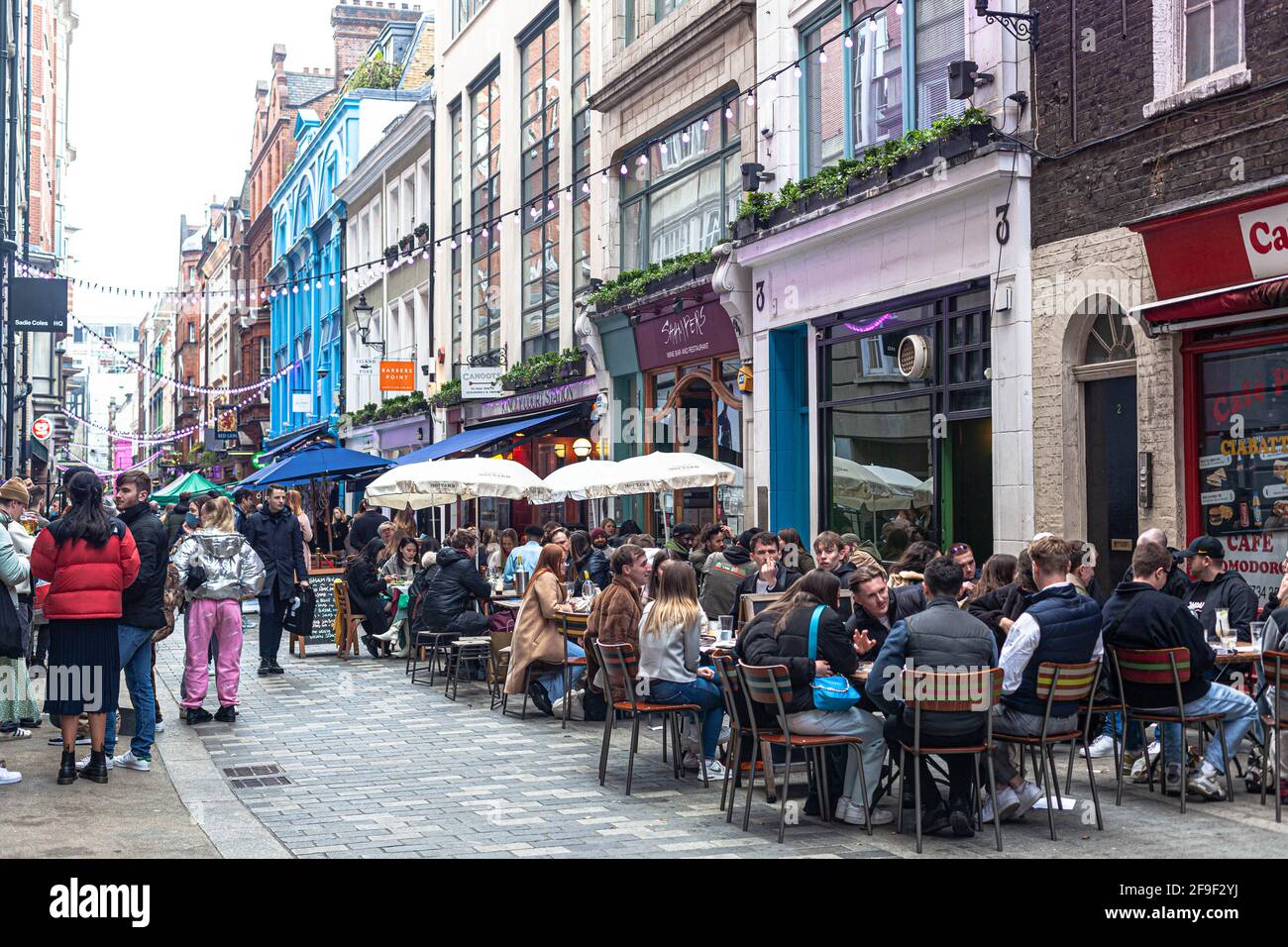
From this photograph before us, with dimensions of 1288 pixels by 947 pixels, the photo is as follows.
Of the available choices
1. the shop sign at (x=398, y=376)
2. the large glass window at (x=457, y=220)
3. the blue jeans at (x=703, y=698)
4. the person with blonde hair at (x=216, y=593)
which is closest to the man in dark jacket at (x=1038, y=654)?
the blue jeans at (x=703, y=698)

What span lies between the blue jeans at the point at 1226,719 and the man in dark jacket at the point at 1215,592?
4.15ft

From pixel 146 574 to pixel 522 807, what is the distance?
3056mm

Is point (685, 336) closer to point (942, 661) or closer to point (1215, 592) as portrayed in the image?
point (1215, 592)

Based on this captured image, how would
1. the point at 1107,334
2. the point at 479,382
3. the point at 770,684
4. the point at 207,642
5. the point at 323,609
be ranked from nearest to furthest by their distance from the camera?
the point at 770,684, the point at 207,642, the point at 1107,334, the point at 323,609, the point at 479,382

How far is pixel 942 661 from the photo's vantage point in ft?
23.8

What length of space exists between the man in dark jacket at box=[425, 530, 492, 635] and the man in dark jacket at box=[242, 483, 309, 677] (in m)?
1.95

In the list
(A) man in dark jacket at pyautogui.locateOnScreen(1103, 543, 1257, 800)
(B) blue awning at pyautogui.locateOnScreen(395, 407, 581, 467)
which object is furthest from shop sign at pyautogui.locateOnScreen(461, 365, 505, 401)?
(A) man in dark jacket at pyautogui.locateOnScreen(1103, 543, 1257, 800)

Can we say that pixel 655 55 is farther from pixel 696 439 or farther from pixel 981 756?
pixel 981 756

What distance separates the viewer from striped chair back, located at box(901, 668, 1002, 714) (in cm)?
717

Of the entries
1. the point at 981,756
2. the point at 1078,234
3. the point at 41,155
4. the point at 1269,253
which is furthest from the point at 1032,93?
the point at 41,155

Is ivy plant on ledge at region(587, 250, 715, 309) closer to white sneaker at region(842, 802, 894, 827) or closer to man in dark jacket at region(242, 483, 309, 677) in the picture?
man in dark jacket at region(242, 483, 309, 677)

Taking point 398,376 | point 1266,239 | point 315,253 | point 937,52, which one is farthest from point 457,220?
point 1266,239

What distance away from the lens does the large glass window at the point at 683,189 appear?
20531mm

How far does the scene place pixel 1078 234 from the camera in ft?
42.8
